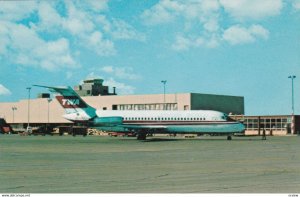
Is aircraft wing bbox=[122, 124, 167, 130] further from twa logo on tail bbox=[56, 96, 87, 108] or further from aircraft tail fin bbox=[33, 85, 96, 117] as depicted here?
twa logo on tail bbox=[56, 96, 87, 108]

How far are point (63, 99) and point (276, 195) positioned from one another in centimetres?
4924

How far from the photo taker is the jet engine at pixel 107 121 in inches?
2229

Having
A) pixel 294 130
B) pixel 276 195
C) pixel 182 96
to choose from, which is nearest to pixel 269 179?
pixel 276 195

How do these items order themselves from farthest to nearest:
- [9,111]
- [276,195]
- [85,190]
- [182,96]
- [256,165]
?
[9,111] < [182,96] < [256,165] < [85,190] < [276,195]

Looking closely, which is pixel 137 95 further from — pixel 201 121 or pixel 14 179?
pixel 14 179

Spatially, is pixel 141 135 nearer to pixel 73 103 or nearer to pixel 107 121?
pixel 107 121

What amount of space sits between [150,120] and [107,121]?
529 centimetres

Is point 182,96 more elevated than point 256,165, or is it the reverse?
point 182,96

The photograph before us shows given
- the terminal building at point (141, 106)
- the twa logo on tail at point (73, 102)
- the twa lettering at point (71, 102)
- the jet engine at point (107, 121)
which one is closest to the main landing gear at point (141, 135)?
the jet engine at point (107, 121)

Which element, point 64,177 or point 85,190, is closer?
point 85,190

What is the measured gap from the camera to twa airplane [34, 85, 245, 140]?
185 feet

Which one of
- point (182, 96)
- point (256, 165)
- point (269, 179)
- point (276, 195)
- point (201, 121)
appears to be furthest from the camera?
point (182, 96)

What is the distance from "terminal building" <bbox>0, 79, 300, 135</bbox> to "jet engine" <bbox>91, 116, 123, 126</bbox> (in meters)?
34.1

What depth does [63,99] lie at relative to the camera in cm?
5875
